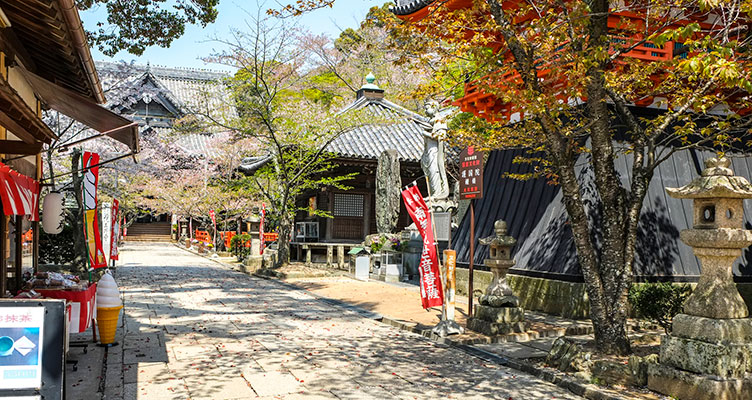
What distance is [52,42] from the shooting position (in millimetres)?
7449

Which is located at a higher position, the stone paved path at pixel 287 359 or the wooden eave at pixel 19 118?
the wooden eave at pixel 19 118

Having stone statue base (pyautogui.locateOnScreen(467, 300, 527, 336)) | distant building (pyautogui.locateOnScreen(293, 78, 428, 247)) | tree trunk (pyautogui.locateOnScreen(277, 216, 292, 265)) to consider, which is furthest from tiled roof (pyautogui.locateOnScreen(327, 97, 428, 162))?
stone statue base (pyautogui.locateOnScreen(467, 300, 527, 336))

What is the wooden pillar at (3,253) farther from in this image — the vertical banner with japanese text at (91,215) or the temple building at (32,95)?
the vertical banner with japanese text at (91,215)

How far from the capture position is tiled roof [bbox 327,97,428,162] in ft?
72.6

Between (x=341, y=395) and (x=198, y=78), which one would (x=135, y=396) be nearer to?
(x=341, y=395)

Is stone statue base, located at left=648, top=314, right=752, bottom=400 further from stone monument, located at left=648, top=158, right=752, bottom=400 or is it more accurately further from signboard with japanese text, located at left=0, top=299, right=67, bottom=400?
signboard with japanese text, located at left=0, top=299, right=67, bottom=400

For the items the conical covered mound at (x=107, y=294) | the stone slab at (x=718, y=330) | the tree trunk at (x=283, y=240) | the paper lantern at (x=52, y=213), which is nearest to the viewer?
the stone slab at (x=718, y=330)

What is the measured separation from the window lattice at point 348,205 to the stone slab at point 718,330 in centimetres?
1781

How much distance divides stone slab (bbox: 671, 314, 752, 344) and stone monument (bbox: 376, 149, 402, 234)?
47.7 ft

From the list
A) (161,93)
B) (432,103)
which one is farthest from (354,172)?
(161,93)

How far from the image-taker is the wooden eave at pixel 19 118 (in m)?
4.87

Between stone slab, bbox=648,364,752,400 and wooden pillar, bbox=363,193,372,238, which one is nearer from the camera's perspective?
stone slab, bbox=648,364,752,400

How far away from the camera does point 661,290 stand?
10.3 meters

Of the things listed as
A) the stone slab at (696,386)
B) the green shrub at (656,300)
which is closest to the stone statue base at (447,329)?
the green shrub at (656,300)
